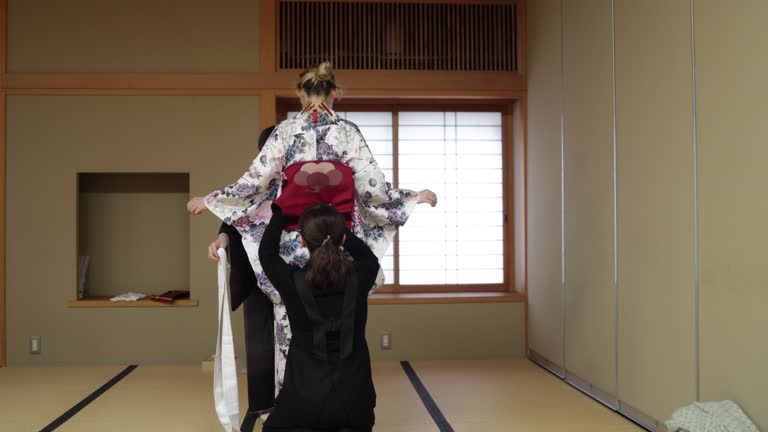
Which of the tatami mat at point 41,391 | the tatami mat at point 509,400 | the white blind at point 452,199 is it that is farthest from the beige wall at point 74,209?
the tatami mat at point 509,400

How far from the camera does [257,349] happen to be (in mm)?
3064

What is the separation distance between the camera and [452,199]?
541 cm

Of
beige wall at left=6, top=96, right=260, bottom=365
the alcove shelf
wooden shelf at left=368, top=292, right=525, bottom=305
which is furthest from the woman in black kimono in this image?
the alcove shelf

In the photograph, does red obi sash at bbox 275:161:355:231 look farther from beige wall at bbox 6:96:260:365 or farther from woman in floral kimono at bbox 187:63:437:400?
beige wall at bbox 6:96:260:365

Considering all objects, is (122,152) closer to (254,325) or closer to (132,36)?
(132,36)

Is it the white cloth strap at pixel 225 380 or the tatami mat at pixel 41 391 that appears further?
the tatami mat at pixel 41 391

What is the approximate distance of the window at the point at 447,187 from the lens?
5.36 metres

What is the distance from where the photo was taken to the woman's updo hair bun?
2.84m

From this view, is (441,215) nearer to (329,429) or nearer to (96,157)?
(96,157)

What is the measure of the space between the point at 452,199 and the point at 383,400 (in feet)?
6.59

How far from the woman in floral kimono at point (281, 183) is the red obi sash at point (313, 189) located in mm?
57

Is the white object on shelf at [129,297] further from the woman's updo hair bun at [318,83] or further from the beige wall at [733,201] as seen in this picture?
the beige wall at [733,201]

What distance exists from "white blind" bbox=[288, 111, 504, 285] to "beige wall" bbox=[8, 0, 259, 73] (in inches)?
28.6

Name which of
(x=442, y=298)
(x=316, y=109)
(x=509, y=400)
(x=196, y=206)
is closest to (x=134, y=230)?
(x=442, y=298)
